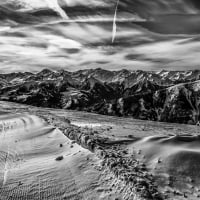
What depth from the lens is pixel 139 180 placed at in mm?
9445

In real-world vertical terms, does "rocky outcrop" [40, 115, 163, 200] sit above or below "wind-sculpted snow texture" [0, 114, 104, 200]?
above

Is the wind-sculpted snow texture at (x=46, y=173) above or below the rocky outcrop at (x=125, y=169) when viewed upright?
below

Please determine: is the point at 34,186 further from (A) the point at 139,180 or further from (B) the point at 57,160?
(A) the point at 139,180

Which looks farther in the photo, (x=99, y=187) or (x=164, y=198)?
(x=99, y=187)

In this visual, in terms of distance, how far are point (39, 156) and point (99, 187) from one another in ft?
19.4

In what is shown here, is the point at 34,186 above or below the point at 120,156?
below

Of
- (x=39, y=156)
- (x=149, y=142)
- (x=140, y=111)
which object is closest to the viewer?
(x=39, y=156)

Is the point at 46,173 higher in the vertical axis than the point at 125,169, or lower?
lower

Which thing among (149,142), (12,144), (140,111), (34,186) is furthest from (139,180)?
(140,111)

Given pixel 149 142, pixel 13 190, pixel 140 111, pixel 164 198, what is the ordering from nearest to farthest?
pixel 164 198, pixel 13 190, pixel 149 142, pixel 140 111

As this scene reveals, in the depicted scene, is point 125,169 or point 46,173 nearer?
point 125,169

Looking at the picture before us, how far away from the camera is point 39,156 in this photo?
1401 cm

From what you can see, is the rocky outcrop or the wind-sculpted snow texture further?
the wind-sculpted snow texture

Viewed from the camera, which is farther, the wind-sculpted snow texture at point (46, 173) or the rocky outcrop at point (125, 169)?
the wind-sculpted snow texture at point (46, 173)
